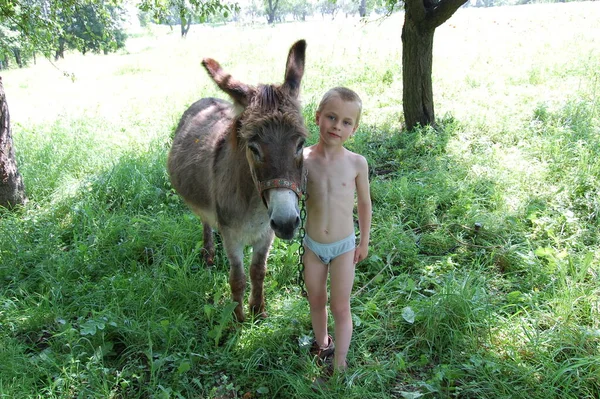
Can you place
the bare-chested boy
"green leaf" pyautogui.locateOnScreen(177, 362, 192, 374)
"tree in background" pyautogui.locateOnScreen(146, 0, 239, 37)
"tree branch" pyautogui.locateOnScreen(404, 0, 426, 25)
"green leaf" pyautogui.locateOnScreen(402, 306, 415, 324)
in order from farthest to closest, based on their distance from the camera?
"tree branch" pyautogui.locateOnScreen(404, 0, 426, 25) → "tree in background" pyautogui.locateOnScreen(146, 0, 239, 37) → "green leaf" pyautogui.locateOnScreen(402, 306, 415, 324) → "green leaf" pyautogui.locateOnScreen(177, 362, 192, 374) → the bare-chested boy

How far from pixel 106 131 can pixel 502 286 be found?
6910mm

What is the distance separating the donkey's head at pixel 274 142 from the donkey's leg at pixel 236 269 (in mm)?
821

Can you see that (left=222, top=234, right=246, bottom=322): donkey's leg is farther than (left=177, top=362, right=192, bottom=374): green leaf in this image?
Yes

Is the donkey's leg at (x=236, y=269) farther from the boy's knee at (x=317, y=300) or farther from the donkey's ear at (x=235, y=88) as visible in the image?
the donkey's ear at (x=235, y=88)

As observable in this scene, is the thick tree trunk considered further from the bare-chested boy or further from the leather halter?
the leather halter

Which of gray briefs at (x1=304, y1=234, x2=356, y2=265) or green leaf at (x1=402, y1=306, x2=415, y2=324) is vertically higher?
gray briefs at (x1=304, y1=234, x2=356, y2=265)

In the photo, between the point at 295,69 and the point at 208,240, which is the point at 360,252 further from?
the point at 208,240

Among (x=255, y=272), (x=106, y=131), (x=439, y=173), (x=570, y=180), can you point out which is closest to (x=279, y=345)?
(x=255, y=272)

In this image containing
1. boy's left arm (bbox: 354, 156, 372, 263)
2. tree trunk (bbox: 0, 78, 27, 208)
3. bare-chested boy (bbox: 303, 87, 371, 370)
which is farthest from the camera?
tree trunk (bbox: 0, 78, 27, 208)

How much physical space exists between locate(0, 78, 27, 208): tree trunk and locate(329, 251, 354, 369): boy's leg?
4211 millimetres

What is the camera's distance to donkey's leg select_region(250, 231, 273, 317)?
2.79m

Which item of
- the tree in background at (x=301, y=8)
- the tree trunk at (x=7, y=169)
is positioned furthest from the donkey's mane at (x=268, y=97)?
the tree in background at (x=301, y=8)

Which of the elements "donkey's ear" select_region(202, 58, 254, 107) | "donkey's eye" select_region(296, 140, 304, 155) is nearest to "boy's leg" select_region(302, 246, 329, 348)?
"donkey's eye" select_region(296, 140, 304, 155)

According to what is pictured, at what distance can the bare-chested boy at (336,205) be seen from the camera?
1.86m
